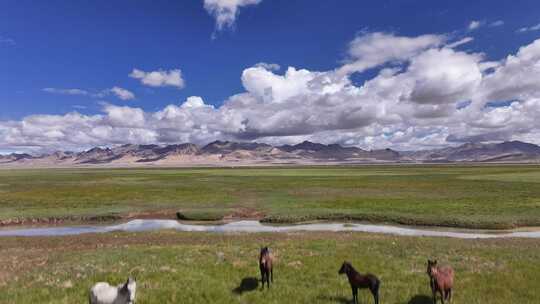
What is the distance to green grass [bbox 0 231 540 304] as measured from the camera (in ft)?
38.8

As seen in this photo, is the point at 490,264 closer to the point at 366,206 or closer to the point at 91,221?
the point at 366,206

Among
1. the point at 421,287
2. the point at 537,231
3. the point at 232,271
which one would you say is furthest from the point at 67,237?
the point at 537,231

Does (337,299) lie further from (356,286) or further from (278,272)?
(278,272)

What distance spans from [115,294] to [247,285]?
16.1ft

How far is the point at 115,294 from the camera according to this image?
9703 mm

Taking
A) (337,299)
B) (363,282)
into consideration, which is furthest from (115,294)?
(363,282)

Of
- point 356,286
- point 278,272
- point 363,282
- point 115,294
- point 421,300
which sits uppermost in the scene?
point 115,294

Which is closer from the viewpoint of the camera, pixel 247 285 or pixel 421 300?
pixel 421 300

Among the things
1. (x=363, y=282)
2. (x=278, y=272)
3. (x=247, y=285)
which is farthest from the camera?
(x=278, y=272)

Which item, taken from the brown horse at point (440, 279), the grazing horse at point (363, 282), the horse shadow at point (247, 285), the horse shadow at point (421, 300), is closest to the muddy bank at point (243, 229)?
the horse shadow at point (247, 285)

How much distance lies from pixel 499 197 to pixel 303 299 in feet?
191

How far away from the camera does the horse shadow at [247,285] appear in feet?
41.1

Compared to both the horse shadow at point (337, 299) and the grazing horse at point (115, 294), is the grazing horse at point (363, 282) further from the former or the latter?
the grazing horse at point (115, 294)

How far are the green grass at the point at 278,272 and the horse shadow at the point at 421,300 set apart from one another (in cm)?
3
